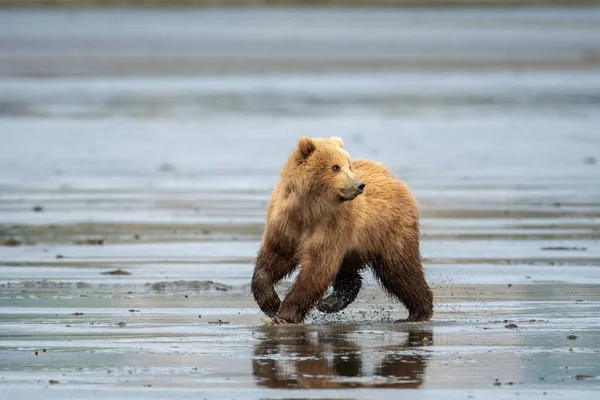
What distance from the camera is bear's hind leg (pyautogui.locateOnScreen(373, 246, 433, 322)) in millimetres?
9969

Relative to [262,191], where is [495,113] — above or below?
above

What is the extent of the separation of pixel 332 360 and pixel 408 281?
5.94 ft

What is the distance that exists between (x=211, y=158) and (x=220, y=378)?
600 inches

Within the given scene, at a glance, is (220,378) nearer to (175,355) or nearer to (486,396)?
(175,355)

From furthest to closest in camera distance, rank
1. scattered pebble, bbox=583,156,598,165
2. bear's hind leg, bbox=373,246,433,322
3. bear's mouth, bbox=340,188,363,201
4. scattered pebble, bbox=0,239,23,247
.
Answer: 1. scattered pebble, bbox=583,156,598,165
2. scattered pebble, bbox=0,239,23,247
3. bear's hind leg, bbox=373,246,433,322
4. bear's mouth, bbox=340,188,363,201

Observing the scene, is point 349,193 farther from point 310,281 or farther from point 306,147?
point 310,281

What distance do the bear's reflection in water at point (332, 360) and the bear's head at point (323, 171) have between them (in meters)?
0.84

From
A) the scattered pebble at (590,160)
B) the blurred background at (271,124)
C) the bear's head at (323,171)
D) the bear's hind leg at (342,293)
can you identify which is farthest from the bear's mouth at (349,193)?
the scattered pebble at (590,160)

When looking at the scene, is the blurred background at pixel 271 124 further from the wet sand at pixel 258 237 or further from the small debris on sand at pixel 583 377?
the small debris on sand at pixel 583 377

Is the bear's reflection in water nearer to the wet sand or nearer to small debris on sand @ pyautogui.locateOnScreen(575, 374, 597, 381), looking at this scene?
the wet sand

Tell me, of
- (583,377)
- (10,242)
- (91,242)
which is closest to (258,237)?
(91,242)

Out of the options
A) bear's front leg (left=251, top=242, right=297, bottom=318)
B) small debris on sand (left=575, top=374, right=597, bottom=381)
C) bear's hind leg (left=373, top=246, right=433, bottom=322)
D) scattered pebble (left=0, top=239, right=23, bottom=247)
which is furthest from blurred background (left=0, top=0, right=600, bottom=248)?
small debris on sand (left=575, top=374, right=597, bottom=381)

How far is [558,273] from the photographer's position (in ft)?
39.2

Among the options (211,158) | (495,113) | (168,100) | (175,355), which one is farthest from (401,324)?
(168,100)
